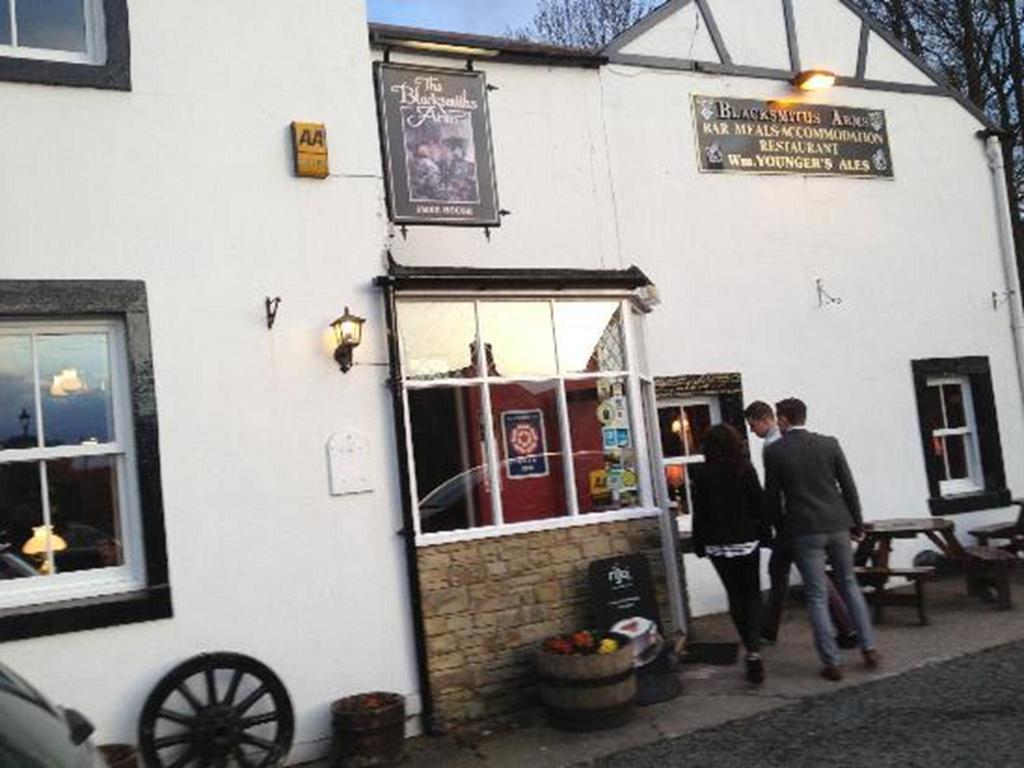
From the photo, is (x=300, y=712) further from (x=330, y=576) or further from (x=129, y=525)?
(x=129, y=525)

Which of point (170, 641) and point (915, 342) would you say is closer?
point (170, 641)

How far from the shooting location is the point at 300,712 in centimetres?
584

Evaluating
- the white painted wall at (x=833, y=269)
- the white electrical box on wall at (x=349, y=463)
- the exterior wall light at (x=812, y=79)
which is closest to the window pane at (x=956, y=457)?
the white painted wall at (x=833, y=269)

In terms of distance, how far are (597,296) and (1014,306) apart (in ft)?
21.9

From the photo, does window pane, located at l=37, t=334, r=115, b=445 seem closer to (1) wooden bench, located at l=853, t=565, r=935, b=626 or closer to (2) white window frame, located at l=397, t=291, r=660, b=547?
(2) white window frame, located at l=397, t=291, r=660, b=547

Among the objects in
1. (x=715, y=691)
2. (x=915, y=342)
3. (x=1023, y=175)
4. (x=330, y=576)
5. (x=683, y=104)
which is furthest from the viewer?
(x=1023, y=175)

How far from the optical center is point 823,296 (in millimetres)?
10188

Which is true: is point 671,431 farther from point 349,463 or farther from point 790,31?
point 790,31

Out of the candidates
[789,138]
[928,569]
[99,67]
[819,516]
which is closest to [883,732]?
[819,516]

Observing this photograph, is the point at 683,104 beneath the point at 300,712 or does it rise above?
above

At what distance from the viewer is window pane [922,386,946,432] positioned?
10625 mm

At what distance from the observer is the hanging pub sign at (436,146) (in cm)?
702

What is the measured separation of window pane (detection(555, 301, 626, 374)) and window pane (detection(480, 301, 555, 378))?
11 centimetres

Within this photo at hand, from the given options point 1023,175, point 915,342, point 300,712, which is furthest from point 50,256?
point 1023,175
